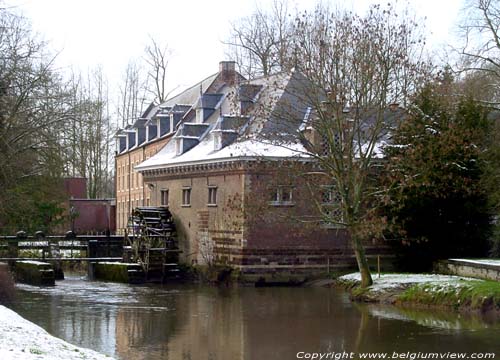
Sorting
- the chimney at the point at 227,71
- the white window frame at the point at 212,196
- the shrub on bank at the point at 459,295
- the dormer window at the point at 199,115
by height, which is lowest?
the shrub on bank at the point at 459,295

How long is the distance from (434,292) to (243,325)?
5.61 metres

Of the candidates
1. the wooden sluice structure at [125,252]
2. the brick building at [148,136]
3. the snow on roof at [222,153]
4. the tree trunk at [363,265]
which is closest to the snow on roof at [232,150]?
the snow on roof at [222,153]

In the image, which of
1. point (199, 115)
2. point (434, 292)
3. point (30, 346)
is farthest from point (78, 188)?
point (30, 346)

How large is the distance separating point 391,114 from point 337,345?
1107 cm

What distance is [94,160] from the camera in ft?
200

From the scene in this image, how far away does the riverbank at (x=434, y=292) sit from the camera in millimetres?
20734

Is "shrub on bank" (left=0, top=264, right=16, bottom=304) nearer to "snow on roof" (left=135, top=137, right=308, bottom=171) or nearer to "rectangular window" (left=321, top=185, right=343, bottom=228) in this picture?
"snow on roof" (left=135, top=137, right=308, bottom=171)

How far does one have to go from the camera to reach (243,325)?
1984 centimetres

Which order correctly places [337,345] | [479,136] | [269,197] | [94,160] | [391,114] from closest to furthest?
[337,345] → [391,114] → [479,136] → [269,197] → [94,160]

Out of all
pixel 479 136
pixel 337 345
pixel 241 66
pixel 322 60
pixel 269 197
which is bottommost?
pixel 337 345

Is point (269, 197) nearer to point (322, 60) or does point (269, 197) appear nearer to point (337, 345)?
point (322, 60)

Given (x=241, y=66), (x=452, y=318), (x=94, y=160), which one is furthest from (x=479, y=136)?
(x=94, y=160)

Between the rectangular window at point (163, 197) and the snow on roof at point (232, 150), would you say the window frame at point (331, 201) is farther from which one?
the rectangular window at point (163, 197)

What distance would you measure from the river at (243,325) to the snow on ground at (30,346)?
2.13m
